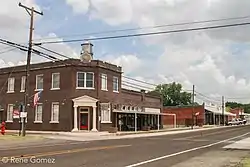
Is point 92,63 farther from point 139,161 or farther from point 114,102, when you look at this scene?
point 139,161

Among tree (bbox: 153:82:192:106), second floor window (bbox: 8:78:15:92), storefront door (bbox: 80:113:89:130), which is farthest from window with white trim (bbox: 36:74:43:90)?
tree (bbox: 153:82:192:106)

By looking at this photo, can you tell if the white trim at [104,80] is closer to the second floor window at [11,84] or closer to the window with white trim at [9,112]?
the second floor window at [11,84]

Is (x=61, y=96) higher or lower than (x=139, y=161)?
higher

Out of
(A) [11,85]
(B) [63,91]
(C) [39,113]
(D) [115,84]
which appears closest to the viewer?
(B) [63,91]

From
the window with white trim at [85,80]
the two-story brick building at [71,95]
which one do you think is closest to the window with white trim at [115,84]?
the two-story brick building at [71,95]

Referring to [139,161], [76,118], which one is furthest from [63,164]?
[76,118]

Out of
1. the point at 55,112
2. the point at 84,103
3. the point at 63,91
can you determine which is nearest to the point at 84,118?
the point at 84,103

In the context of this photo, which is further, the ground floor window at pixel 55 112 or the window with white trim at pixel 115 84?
the window with white trim at pixel 115 84

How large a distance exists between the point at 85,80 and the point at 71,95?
2551 millimetres

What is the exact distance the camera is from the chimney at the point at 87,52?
149 feet

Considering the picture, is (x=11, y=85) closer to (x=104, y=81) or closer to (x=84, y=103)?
(x=84, y=103)

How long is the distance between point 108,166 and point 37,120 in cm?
3461

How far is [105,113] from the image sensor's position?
46.3 m

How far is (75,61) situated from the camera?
44.5 m
